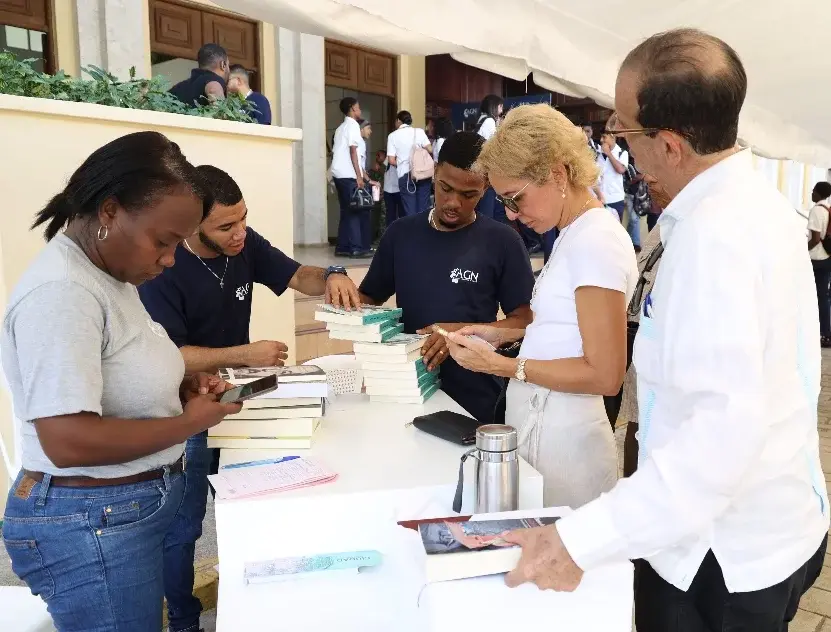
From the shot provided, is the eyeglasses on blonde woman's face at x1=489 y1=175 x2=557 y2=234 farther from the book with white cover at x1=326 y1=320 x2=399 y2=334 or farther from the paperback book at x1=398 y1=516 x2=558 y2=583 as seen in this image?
the paperback book at x1=398 y1=516 x2=558 y2=583

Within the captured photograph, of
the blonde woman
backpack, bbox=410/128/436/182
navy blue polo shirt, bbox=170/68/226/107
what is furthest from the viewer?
backpack, bbox=410/128/436/182

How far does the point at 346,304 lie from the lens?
7.59 feet

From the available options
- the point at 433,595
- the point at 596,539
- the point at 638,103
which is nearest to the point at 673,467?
the point at 596,539

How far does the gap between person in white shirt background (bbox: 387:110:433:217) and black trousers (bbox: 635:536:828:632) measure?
7270mm

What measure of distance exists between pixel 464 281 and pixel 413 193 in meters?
6.36

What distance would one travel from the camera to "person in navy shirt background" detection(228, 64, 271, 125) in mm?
5039

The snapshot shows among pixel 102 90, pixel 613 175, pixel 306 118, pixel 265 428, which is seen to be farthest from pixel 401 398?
pixel 306 118

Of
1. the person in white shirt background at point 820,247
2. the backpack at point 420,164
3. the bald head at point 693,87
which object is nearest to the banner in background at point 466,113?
the backpack at point 420,164

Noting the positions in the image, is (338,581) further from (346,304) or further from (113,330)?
(346,304)

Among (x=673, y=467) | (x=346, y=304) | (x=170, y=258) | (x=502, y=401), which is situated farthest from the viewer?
(x=346, y=304)

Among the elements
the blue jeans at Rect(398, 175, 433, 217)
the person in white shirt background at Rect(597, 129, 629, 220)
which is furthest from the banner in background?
the person in white shirt background at Rect(597, 129, 629, 220)

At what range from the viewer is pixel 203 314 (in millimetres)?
2180

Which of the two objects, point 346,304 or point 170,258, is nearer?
point 170,258

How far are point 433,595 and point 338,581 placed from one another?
45 centimetres
